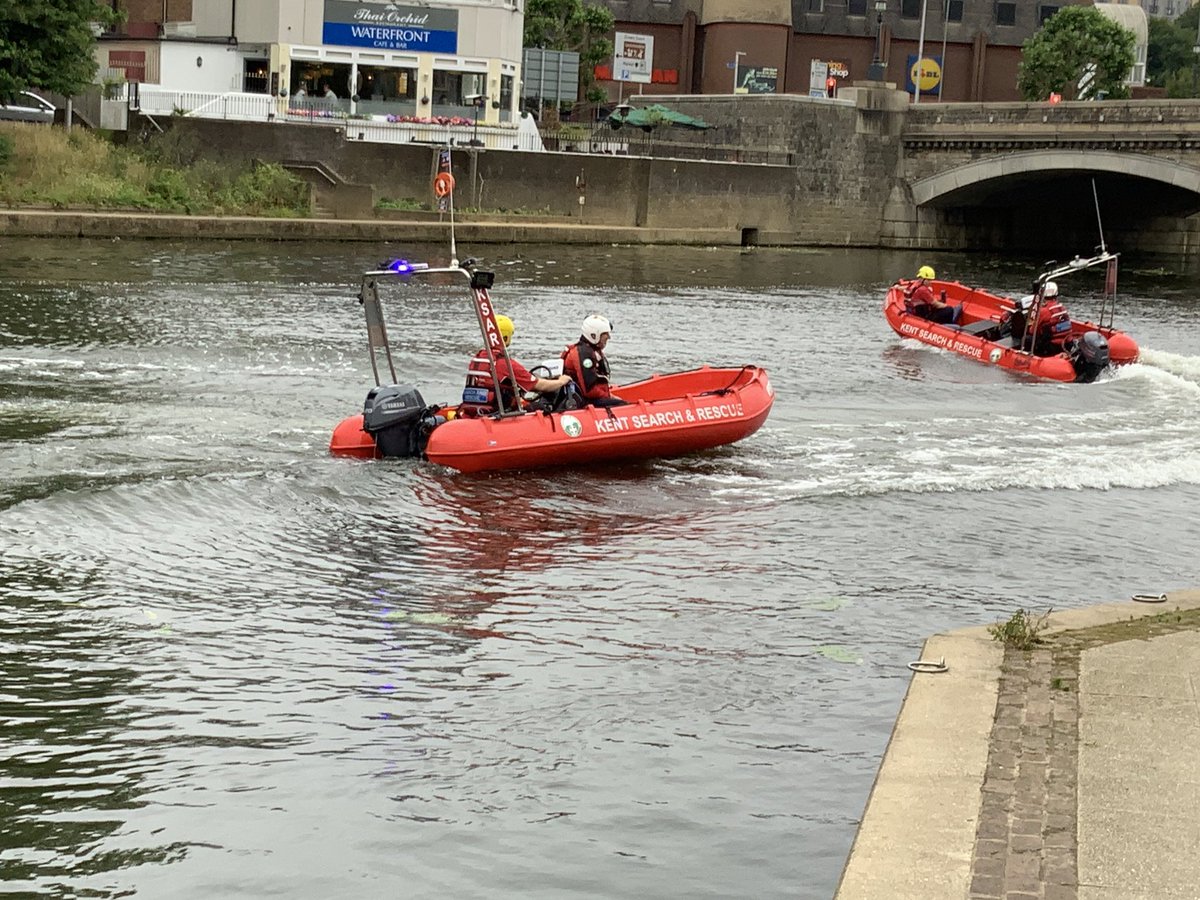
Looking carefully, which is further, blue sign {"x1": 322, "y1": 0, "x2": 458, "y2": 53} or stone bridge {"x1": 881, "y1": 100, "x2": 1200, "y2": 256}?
blue sign {"x1": 322, "y1": 0, "x2": 458, "y2": 53}

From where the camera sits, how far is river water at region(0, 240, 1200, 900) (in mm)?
8219

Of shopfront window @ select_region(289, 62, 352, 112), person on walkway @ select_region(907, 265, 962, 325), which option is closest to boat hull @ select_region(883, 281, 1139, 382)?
person on walkway @ select_region(907, 265, 962, 325)

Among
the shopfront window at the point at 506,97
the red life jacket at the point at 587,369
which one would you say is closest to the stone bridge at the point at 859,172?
the shopfront window at the point at 506,97

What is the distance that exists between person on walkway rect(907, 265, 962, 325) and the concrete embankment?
56.0 ft

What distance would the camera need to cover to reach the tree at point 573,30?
→ 257ft

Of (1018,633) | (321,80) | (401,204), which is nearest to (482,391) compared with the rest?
(1018,633)

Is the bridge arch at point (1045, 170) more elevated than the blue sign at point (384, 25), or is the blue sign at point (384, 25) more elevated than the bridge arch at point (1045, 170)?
the blue sign at point (384, 25)

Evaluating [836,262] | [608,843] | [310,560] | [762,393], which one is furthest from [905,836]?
[836,262]

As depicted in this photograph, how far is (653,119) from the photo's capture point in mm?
63656

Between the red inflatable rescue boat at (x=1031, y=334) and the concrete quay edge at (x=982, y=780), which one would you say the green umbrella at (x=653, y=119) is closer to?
the red inflatable rescue boat at (x=1031, y=334)

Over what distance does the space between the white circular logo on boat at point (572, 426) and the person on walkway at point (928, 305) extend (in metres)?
15.9

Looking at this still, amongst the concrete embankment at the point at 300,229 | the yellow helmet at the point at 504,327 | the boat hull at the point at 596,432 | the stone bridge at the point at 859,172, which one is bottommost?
the boat hull at the point at 596,432

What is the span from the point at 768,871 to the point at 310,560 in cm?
653

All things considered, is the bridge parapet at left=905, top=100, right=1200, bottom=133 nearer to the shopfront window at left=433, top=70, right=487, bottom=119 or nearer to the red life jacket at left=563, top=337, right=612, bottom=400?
the shopfront window at left=433, top=70, right=487, bottom=119
